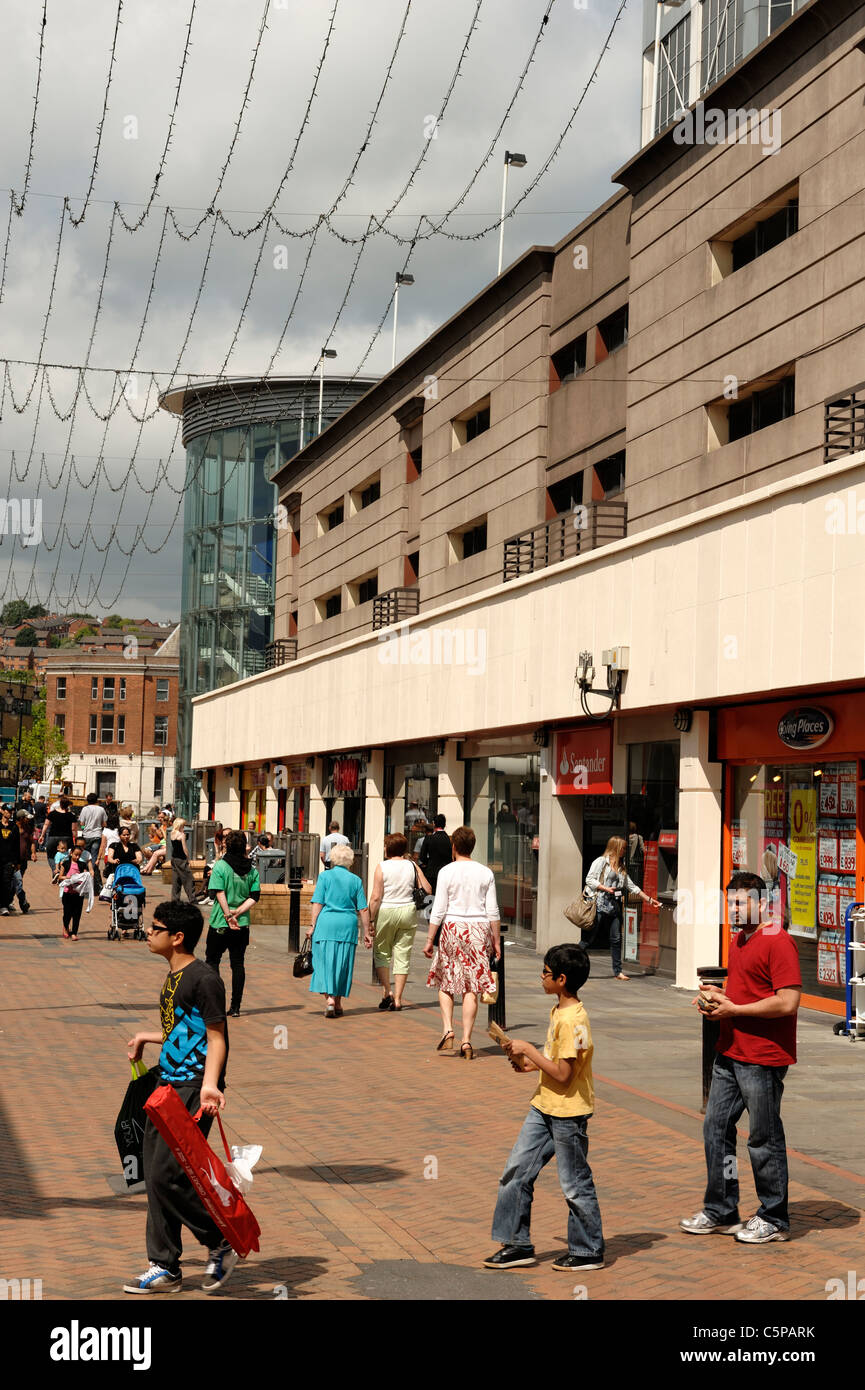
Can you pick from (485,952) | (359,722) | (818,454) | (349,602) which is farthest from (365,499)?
(485,952)

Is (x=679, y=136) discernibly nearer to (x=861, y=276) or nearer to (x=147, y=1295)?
(x=861, y=276)

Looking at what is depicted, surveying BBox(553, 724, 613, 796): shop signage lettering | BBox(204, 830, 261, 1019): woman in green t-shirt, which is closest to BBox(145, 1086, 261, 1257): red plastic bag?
BBox(204, 830, 261, 1019): woman in green t-shirt

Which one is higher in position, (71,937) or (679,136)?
(679,136)

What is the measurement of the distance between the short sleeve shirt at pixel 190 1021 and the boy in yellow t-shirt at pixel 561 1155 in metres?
1.34

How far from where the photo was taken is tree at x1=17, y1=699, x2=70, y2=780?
104375 millimetres

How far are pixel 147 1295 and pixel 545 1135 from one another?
186 cm

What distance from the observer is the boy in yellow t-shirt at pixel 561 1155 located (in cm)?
659

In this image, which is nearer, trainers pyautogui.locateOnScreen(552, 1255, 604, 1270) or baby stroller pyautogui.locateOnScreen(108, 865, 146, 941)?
trainers pyautogui.locateOnScreen(552, 1255, 604, 1270)

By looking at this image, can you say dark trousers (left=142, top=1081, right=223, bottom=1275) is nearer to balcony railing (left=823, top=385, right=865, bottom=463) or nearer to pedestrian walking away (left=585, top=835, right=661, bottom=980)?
balcony railing (left=823, top=385, right=865, bottom=463)

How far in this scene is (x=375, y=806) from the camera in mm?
32844

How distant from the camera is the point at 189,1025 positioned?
6.38 metres

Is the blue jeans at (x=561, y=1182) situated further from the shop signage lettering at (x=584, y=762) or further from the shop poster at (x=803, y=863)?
the shop signage lettering at (x=584, y=762)

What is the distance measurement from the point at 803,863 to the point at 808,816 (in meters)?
0.51

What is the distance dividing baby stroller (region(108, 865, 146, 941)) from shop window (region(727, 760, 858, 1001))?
950 cm
